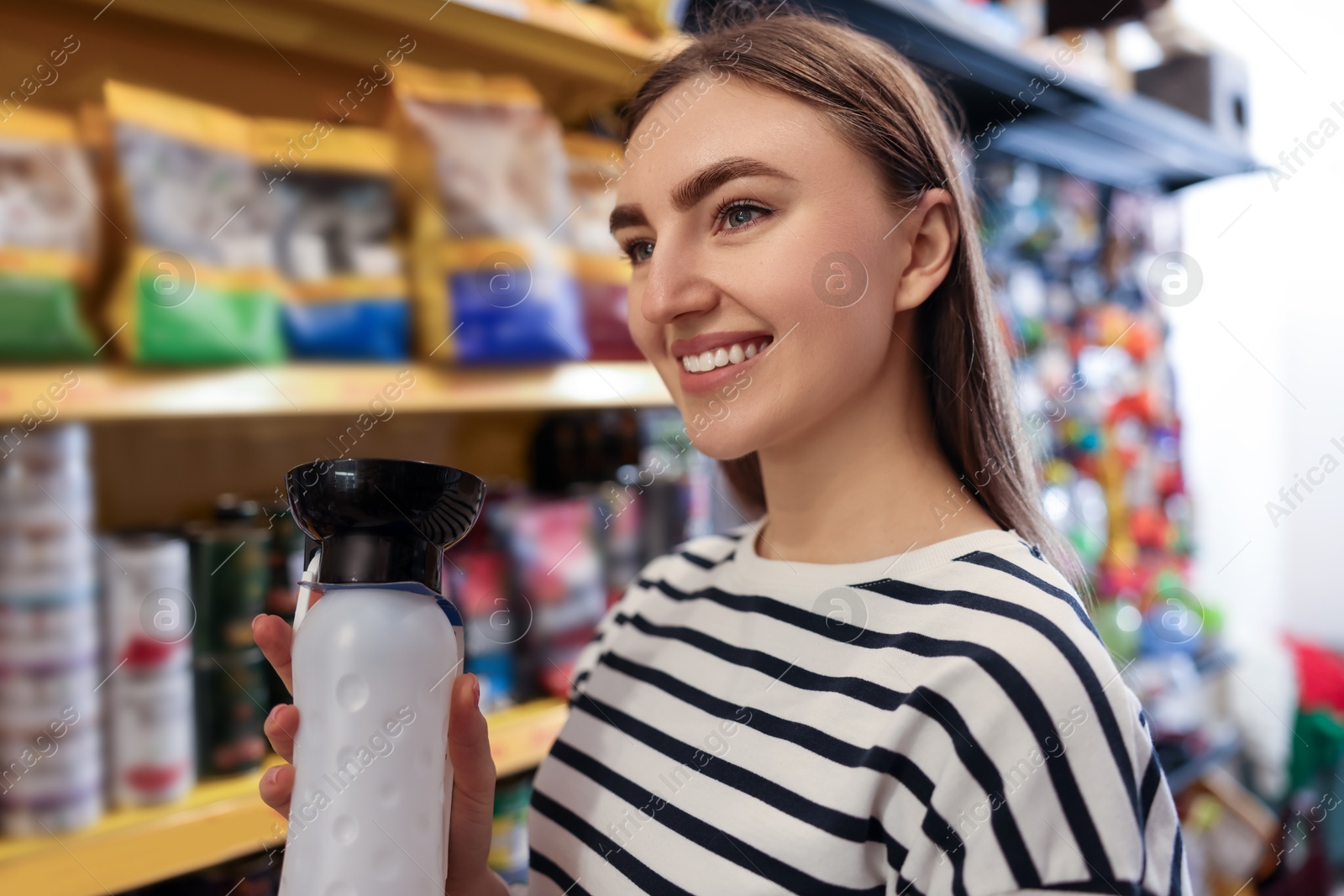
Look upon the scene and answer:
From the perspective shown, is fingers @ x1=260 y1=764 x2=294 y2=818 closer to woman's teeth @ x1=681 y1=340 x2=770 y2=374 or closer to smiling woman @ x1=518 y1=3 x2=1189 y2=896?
smiling woman @ x1=518 y1=3 x2=1189 y2=896

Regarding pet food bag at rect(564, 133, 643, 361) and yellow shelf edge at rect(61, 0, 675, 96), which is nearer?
yellow shelf edge at rect(61, 0, 675, 96)

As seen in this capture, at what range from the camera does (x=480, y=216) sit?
46.8 inches

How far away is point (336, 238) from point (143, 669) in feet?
1.89

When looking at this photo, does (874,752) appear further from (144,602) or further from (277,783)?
(144,602)

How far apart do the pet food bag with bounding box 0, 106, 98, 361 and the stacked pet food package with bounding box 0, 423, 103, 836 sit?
0.10 meters

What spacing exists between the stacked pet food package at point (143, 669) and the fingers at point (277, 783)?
1.50 feet

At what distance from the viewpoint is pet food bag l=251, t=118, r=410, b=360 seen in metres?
1.09

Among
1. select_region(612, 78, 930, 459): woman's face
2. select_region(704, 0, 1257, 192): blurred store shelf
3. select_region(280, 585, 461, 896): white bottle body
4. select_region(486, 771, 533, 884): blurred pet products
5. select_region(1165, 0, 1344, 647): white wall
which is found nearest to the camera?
select_region(280, 585, 461, 896): white bottle body

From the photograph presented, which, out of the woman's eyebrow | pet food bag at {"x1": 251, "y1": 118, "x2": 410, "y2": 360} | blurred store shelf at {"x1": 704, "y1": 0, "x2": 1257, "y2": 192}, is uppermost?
blurred store shelf at {"x1": 704, "y1": 0, "x2": 1257, "y2": 192}

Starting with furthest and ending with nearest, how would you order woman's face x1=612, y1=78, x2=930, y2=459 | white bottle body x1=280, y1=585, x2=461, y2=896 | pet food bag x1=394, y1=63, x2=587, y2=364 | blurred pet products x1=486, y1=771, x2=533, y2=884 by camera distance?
1. blurred pet products x1=486, y1=771, x2=533, y2=884
2. pet food bag x1=394, y1=63, x2=587, y2=364
3. woman's face x1=612, y1=78, x2=930, y2=459
4. white bottle body x1=280, y1=585, x2=461, y2=896

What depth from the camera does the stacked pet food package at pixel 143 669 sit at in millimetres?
975

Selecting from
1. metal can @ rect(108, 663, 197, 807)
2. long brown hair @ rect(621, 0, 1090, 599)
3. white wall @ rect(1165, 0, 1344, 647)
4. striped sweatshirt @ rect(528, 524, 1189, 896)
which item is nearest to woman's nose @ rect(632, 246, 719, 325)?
long brown hair @ rect(621, 0, 1090, 599)

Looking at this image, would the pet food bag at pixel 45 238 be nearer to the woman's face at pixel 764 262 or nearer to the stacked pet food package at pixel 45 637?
the stacked pet food package at pixel 45 637

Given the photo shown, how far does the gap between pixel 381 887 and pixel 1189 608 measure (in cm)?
280
